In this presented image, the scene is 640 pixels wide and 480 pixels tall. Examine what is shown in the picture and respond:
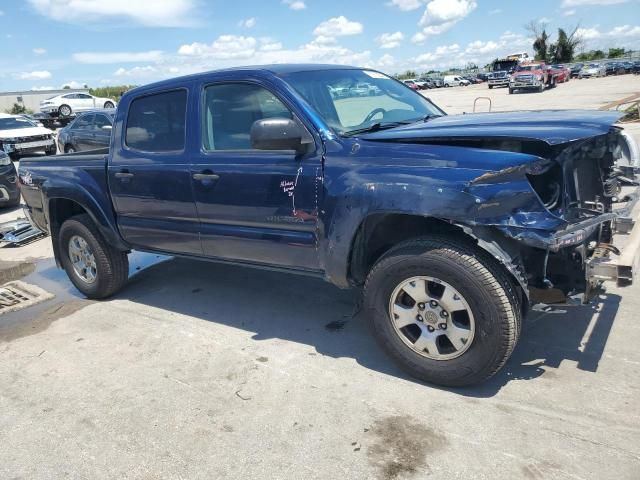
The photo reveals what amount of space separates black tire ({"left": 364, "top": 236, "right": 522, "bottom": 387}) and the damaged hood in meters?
0.61

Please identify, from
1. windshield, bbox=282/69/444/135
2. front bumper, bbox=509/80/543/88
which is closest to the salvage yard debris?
windshield, bbox=282/69/444/135

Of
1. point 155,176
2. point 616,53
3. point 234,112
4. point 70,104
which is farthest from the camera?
point 616,53

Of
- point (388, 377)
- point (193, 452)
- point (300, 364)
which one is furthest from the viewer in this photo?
point (300, 364)

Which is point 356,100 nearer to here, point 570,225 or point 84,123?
point 570,225

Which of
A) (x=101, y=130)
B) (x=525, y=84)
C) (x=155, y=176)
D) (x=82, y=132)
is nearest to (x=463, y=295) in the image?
(x=155, y=176)

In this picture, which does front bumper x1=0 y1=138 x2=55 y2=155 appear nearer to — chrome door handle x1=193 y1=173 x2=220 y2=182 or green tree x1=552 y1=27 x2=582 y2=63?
chrome door handle x1=193 y1=173 x2=220 y2=182

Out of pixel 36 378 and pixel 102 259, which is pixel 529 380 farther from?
pixel 102 259

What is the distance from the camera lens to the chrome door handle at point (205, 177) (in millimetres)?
3952

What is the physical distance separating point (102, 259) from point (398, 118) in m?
2.94

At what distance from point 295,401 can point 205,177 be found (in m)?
1.73

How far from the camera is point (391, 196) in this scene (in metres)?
3.11

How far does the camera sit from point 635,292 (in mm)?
4406

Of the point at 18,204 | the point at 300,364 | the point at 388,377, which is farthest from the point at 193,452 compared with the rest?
the point at 18,204

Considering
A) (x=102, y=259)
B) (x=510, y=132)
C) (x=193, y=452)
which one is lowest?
(x=193, y=452)
